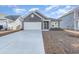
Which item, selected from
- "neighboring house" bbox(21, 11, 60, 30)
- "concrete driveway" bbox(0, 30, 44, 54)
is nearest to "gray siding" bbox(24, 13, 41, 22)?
"neighboring house" bbox(21, 11, 60, 30)

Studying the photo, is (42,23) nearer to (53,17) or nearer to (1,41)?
(53,17)

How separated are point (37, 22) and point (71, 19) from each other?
645mm

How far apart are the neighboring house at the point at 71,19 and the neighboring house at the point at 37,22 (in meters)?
0.13

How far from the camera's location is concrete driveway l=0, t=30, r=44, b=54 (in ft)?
9.96

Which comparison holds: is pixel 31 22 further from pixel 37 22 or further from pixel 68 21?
pixel 68 21

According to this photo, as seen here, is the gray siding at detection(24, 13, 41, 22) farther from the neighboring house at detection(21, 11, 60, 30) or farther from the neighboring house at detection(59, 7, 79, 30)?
the neighboring house at detection(59, 7, 79, 30)

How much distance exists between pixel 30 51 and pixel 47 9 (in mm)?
830

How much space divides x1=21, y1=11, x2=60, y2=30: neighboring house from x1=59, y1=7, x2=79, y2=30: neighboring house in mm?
130

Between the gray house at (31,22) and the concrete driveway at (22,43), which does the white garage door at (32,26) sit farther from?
the concrete driveway at (22,43)

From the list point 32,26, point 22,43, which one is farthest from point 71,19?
point 22,43

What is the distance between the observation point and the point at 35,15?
323 centimetres

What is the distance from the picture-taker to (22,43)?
10.2 feet

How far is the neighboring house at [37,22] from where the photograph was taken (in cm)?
319

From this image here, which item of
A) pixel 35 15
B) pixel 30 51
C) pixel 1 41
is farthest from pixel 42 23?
pixel 1 41
